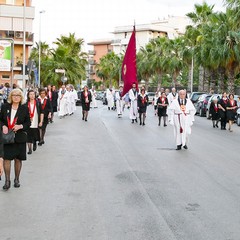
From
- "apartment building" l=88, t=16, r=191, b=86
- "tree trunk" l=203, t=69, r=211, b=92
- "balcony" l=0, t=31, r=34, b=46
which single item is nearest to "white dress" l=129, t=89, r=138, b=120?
"tree trunk" l=203, t=69, r=211, b=92

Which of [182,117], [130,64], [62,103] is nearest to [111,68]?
[62,103]

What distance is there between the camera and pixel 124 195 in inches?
346

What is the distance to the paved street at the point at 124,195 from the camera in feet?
21.6

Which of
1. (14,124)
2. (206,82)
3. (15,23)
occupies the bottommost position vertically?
(14,124)

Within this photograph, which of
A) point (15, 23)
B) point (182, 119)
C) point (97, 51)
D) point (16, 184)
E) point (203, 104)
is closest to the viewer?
point (16, 184)

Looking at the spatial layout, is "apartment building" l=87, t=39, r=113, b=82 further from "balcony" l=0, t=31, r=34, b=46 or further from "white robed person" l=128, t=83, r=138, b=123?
"white robed person" l=128, t=83, r=138, b=123

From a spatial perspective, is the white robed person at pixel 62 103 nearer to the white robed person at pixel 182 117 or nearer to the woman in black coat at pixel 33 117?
the white robed person at pixel 182 117

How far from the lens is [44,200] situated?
8.32 meters

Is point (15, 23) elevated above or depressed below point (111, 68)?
above

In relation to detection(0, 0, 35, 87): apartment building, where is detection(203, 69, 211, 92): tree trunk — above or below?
below

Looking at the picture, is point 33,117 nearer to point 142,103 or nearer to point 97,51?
point 142,103

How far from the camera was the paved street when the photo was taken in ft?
21.6

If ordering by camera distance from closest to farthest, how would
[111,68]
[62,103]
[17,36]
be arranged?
[62,103] < [17,36] < [111,68]

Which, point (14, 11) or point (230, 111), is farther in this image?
point (14, 11)
